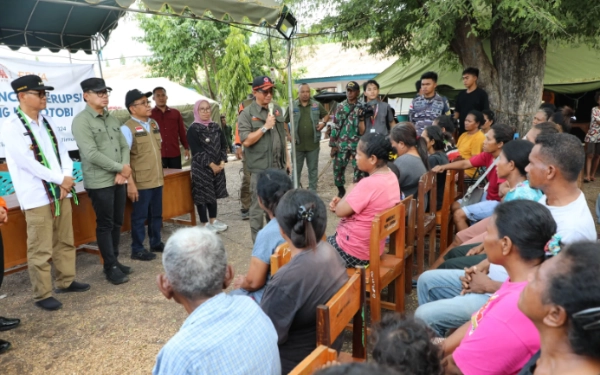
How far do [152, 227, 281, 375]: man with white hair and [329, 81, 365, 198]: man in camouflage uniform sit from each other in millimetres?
4998

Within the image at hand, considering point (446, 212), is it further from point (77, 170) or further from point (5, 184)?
point (5, 184)

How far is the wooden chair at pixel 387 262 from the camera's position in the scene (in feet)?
9.25

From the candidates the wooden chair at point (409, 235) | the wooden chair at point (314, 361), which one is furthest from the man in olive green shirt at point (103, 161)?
the wooden chair at point (314, 361)

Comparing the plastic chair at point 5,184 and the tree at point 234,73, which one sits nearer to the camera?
the plastic chair at point 5,184

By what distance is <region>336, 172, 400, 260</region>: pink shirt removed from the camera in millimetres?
3119

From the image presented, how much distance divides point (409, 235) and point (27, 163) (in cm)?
310

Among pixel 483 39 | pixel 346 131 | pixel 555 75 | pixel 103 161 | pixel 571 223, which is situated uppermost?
pixel 483 39

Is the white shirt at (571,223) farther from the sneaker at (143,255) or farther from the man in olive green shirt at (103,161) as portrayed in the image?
the sneaker at (143,255)

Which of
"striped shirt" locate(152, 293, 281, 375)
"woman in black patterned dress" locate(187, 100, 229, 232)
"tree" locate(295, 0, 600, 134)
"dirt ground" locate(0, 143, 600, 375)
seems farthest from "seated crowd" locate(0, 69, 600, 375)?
"tree" locate(295, 0, 600, 134)

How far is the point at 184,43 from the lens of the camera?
16.4 metres

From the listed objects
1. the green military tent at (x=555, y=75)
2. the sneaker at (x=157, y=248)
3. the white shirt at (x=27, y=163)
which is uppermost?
the green military tent at (x=555, y=75)

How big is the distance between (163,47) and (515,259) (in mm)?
16993

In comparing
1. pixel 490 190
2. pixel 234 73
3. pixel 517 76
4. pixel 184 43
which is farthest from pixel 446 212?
pixel 184 43

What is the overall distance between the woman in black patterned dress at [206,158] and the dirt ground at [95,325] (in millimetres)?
1051
